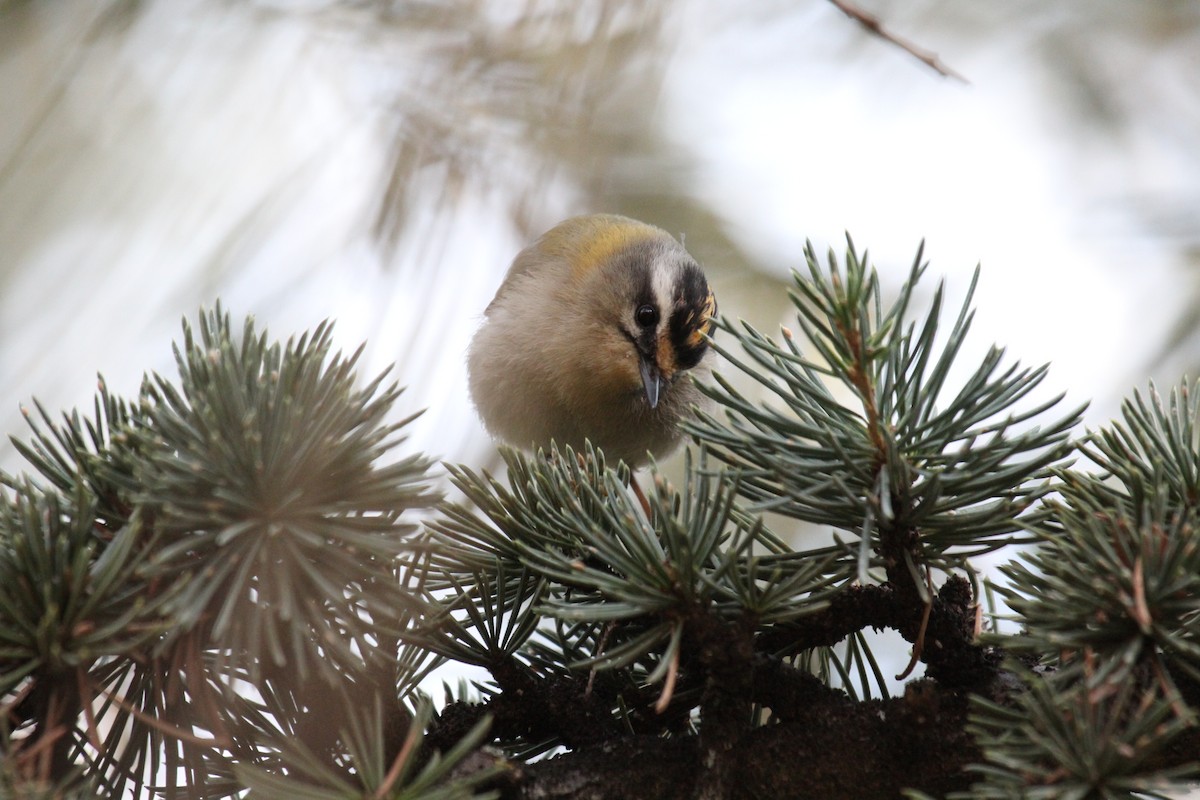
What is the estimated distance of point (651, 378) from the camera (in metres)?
2.49

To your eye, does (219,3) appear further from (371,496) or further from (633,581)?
(633,581)

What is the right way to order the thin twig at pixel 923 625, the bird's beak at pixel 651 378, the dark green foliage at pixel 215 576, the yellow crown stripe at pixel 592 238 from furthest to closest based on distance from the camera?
1. the yellow crown stripe at pixel 592 238
2. the bird's beak at pixel 651 378
3. the thin twig at pixel 923 625
4. the dark green foliage at pixel 215 576

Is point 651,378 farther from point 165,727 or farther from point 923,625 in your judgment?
point 165,727

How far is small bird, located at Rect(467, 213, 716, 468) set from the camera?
8.34 feet

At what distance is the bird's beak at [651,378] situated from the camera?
2436 mm

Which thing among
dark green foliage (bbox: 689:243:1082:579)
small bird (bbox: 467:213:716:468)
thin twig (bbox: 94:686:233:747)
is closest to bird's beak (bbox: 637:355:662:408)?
small bird (bbox: 467:213:716:468)

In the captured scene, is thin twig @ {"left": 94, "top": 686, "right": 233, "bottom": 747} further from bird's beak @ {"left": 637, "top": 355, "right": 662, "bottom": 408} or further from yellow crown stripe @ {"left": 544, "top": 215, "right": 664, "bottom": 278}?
yellow crown stripe @ {"left": 544, "top": 215, "right": 664, "bottom": 278}

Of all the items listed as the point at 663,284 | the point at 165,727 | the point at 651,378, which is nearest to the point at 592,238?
the point at 663,284

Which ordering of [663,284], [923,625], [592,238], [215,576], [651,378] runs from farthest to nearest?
[592,238] → [663,284] → [651,378] → [923,625] → [215,576]

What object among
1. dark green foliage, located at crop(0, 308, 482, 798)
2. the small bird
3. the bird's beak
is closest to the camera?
dark green foliage, located at crop(0, 308, 482, 798)

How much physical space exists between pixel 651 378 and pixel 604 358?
154mm

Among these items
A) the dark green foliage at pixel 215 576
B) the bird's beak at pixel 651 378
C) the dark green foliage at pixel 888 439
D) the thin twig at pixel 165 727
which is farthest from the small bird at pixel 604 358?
the thin twig at pixel 165 727

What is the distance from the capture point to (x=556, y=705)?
1115mm

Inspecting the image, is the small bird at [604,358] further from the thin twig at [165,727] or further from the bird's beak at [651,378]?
the thin twig at [165,727]
